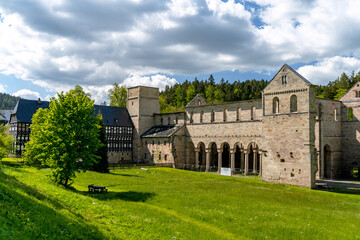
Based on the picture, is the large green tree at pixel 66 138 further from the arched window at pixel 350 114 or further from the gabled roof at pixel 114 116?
the arched window at pixel 350 114

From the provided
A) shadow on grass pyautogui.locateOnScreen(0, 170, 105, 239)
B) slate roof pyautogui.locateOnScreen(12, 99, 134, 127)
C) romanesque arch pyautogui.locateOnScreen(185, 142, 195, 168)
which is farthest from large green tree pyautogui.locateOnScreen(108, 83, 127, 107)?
shadow on grass pyautogui.locateOnScreen(0, 170, 105, 239)

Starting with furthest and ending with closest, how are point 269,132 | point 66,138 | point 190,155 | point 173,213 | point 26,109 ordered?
point 190,155 → point 26,109 → point 269,132 → point 66,138 → point 173,213

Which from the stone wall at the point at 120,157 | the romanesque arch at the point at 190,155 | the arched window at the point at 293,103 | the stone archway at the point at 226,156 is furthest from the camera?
the stone wall at the point at 120,157

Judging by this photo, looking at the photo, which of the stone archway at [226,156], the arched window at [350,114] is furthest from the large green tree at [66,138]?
the arched window at [350,114]

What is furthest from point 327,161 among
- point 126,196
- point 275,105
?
point 126,196

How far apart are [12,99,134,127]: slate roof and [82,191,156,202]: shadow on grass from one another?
126 ft

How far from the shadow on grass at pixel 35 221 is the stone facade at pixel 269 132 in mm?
32390

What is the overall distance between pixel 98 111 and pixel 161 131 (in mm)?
13981

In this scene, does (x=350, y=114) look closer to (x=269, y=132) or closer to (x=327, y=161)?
(x=327, y=161)

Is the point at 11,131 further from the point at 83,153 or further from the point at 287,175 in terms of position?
the point at 287,175

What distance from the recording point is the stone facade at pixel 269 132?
41.2m

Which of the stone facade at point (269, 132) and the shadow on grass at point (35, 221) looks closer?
the shadow on grass at point (35, 221)

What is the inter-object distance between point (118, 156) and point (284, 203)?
45.3m

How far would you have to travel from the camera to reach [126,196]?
28344mm
